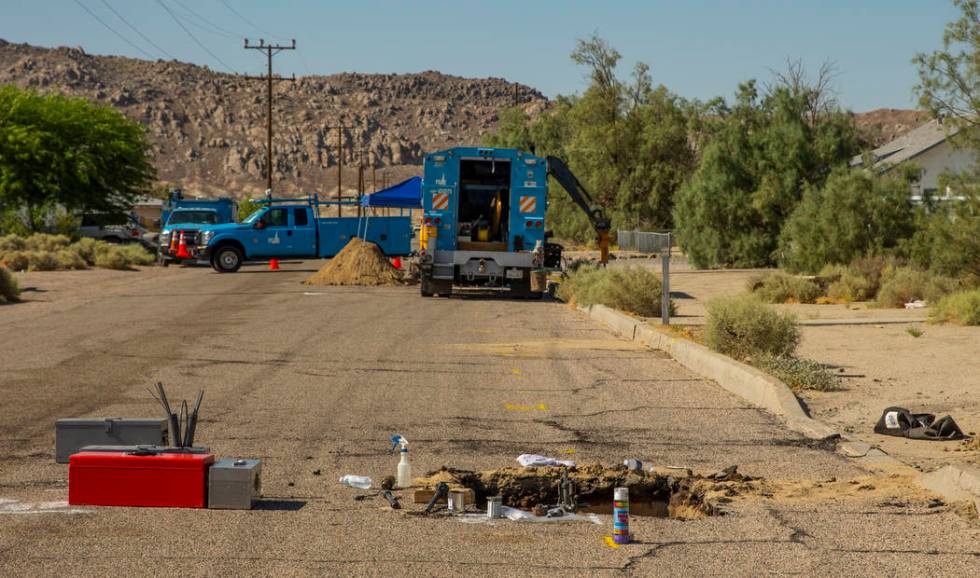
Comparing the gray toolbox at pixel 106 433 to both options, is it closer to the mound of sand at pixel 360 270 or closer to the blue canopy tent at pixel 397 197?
the mound of sand at pixel 360 270

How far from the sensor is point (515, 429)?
10.3m

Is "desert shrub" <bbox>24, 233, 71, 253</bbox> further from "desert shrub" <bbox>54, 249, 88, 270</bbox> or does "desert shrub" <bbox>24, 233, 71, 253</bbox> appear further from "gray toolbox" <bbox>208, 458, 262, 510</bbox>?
"gray toolbox" <bbox>208, 458, 262, 510</bbox>

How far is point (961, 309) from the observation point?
781 inches

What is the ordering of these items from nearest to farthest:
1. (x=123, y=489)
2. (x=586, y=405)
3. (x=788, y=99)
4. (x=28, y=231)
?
(x=123, y=489)
(x=586, y=405)
(x=788, y=99)
(x=28, y=231)

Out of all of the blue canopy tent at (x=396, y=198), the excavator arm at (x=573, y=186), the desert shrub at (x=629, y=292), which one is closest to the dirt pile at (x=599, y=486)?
the desert shrub at (x=629, y=292)

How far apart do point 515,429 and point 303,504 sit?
10.3ft

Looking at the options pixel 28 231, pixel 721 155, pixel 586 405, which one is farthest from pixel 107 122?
pixel 586 405

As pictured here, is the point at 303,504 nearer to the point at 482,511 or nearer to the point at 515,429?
the point at 482,511

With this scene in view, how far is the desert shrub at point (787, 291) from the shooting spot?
1091 inches

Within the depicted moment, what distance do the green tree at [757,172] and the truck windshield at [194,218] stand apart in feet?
61.5

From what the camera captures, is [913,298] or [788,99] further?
[788,99]

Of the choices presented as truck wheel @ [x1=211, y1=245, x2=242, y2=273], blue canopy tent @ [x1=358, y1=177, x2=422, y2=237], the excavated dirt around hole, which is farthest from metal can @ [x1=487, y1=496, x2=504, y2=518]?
truck wheel @ [x1=211, y1=245, x2=242, y2=273]

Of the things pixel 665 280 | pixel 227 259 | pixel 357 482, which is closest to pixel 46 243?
pixel 227 259

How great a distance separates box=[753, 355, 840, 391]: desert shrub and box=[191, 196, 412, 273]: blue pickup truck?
93.3 ft
